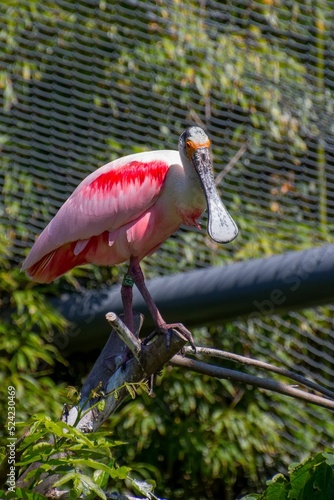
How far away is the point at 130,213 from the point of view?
12.4 feet

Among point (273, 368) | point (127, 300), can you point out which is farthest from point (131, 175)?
point (273, 368)

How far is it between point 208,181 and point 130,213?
33 cm

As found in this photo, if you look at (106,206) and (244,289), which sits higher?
(106,206)

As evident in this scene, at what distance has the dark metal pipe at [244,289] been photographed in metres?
4.43

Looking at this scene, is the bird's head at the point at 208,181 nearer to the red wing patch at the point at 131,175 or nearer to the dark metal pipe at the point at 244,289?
the red wing patch at the point at 131,175

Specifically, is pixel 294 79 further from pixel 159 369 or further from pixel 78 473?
pixel 78 473

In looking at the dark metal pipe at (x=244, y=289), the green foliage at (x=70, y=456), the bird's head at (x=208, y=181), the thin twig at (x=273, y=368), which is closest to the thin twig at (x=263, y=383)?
the thin twig at (x=273, y=368)

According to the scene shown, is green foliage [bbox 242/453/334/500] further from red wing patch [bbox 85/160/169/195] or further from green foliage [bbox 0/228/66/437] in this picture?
green foliage [bbox 0/228/66/437]

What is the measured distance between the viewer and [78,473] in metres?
2.49

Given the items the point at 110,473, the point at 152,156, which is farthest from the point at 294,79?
the point at 110,473

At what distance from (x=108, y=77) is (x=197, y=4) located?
53 cm

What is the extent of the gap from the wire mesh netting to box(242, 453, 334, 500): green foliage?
260 cm

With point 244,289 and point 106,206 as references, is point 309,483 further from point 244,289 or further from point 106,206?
point 244,289

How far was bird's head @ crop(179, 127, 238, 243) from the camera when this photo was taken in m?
3.54
